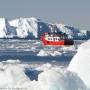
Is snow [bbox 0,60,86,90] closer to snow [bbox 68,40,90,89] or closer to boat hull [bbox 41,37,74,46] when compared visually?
snow [bbox 68,40,90,89]

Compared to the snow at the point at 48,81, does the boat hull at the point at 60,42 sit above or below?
below

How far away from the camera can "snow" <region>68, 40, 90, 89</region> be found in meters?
12.4

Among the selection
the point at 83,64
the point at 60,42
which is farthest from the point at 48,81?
the point at 60,42

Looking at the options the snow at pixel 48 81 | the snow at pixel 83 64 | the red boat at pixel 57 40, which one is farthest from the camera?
the red boat at pixel 57 40

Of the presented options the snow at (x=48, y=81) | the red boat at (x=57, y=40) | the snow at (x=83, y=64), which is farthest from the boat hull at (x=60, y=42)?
the snow at (x=48, y=81)

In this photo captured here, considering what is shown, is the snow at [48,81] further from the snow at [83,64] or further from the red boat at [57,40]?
the red boat at [57,40]

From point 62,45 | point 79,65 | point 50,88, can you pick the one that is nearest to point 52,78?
point 50,88

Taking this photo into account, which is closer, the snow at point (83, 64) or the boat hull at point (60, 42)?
the snow at point (83, 64)

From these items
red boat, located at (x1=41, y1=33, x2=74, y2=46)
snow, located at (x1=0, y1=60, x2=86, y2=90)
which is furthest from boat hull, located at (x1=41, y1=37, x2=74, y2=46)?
snow, located at (x1=0, y1=60, x2=86, y2=90)

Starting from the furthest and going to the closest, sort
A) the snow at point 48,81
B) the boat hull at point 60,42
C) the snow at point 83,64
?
the boat hull at point 60,42 → the snow at point 83,64 → the snow at point 48,81

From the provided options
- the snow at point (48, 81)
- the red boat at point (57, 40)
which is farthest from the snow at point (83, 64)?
the red boat at point (57, 40)

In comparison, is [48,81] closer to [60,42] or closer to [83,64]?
[83,64]

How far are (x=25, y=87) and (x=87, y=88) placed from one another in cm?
151

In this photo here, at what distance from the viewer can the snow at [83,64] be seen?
1237 centimetres
